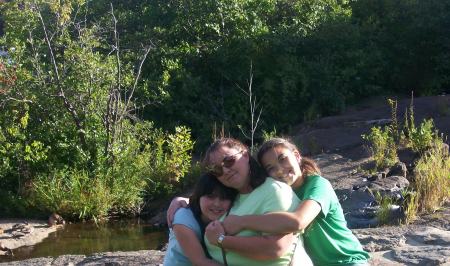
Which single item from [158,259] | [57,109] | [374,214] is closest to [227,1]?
[57,109]

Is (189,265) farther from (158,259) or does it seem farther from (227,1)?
(227,1)

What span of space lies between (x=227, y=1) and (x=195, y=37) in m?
0.96

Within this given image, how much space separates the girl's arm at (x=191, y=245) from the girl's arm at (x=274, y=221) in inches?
9.8

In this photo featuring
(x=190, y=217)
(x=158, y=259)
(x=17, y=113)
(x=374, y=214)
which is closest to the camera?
(x=190, y=217)

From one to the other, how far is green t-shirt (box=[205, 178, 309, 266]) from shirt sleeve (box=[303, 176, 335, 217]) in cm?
10

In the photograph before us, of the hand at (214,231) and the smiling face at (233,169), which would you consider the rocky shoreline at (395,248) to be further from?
the hand at (214,231)

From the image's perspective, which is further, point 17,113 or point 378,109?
point 378,109

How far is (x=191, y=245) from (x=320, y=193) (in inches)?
28.6

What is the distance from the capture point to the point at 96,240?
10219 mm

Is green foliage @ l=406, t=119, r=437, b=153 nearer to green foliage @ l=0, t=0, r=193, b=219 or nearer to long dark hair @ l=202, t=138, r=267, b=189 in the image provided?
green foliage @ l=0, t=0, r=193, b=219

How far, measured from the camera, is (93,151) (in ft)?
38.7

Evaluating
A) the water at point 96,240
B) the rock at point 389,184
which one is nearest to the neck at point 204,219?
the water at point 96,240

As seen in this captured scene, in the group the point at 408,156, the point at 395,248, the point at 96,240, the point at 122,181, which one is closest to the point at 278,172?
the point at 395,248

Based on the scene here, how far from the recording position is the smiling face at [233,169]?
13.4ft
